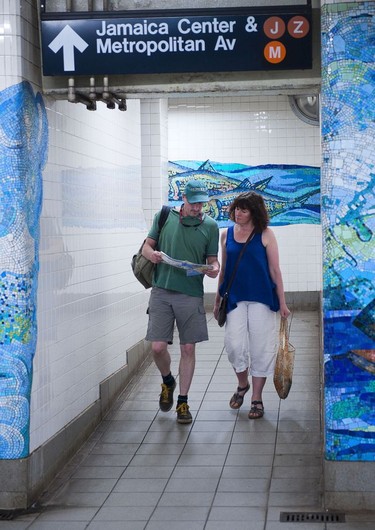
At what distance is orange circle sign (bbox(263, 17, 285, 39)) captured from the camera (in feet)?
19.0

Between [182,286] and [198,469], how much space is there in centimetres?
160

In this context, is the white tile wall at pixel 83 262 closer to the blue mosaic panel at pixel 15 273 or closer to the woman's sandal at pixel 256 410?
the blue mosaic panel at pixel 15 273

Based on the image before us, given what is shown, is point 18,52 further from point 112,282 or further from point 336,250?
point 112,282

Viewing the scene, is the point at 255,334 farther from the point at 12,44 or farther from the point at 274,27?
the point at 12,44

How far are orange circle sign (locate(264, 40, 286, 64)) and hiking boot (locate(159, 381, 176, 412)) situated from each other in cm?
313

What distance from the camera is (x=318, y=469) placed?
648 centimetres

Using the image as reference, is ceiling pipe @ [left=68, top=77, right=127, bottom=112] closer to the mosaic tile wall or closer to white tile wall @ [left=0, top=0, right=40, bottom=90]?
white tile wall @ [left=0, top=0, right=40, bottom=90]

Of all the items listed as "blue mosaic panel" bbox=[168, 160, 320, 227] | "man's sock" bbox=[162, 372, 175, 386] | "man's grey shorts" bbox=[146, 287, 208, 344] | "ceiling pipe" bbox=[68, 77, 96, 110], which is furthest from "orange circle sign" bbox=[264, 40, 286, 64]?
"blue mosaic panel" bbox=[168, 160, 320, 227]

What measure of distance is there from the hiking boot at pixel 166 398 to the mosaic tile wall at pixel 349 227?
238cm

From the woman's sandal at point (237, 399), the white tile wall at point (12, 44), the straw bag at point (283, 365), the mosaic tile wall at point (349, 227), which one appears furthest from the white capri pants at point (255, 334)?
the white tile wall at point (12, 44)

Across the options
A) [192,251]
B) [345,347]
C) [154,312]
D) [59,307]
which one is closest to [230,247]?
[192,251]

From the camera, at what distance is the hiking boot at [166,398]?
7.85m

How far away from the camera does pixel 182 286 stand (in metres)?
7.54

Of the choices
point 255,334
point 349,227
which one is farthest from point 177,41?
point 255,334
